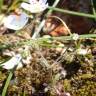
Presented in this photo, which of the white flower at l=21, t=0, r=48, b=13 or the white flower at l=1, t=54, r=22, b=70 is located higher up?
the white flower at l=21, t=0, r=48, b=13

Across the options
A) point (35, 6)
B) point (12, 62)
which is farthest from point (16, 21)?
point (12, 62)

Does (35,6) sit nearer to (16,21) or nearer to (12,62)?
(16,21)

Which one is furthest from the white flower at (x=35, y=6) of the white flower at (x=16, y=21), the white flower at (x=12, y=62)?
the white flower at (x=12, y=62)

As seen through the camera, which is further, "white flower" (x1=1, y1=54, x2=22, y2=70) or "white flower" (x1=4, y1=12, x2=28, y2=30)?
"white flower" (x1=4, y1=12, x2=28, y2=30)

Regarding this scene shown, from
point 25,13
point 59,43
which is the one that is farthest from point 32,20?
point 59,43

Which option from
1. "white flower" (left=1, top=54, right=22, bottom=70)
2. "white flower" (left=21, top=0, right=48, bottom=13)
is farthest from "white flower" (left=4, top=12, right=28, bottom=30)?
"white flower" (left=1, top=54, right=22, bottom=70)

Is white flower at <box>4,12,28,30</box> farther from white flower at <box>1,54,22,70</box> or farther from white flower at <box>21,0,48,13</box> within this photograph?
white flower at <box>1,54,22,70</box>
